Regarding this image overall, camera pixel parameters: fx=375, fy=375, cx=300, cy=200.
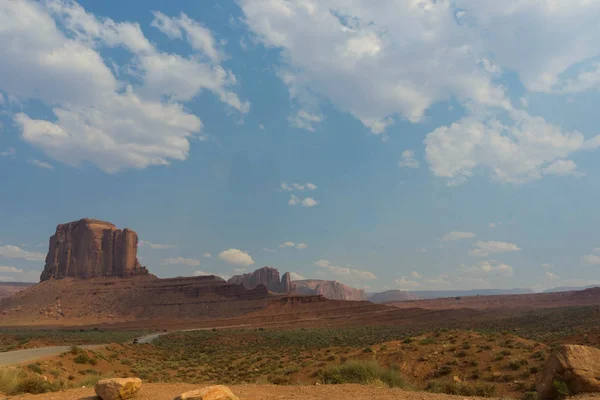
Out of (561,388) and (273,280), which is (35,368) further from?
(273,280)

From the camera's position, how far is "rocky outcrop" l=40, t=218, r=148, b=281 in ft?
473

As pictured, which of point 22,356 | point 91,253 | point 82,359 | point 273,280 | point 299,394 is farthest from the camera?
point 273,280

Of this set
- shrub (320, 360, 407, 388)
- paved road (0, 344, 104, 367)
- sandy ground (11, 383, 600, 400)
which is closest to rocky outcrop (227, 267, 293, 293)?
paved road (0, 344, 104, 367)

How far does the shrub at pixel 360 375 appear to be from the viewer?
1332cm

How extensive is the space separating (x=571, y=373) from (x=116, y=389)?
10.9m

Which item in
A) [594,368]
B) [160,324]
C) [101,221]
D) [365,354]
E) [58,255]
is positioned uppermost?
[101,221]

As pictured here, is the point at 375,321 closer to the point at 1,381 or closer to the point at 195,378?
the point at 195,378

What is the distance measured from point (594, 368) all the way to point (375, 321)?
2978 inches

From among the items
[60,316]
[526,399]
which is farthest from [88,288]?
[526,399]

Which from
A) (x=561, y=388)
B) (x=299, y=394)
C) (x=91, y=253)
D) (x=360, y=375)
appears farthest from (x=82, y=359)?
(x=91, y=253)

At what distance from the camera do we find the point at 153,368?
80.6ft

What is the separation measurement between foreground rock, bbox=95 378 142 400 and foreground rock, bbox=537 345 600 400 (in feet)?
33.5

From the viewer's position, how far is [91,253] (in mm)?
145125

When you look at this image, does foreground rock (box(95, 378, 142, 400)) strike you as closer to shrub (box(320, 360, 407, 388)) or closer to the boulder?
the boulder
